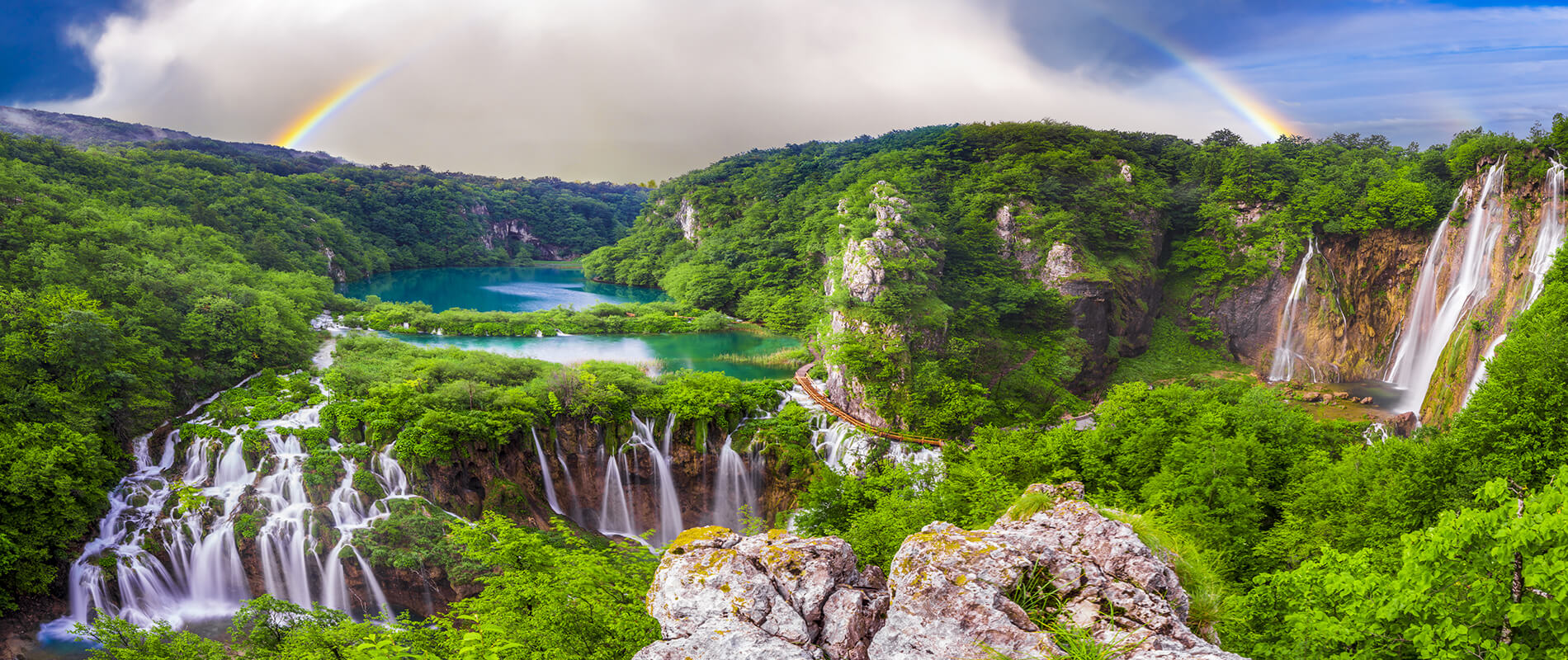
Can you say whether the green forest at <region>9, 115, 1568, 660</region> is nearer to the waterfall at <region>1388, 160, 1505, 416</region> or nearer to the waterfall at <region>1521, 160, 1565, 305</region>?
the waterfall at <region>1521, 160, 1565, 305</region>

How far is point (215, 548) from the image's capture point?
1747 cm

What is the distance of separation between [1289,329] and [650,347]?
115 feet

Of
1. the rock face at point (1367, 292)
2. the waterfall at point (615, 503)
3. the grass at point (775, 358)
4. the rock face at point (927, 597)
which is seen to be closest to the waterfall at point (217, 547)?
the waterfall at point (615, 503)

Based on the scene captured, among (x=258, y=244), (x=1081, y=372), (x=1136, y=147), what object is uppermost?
(x=1136, y=147)

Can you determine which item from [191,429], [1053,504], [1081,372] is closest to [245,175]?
[191,429]

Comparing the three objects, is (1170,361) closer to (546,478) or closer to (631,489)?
(631,489)

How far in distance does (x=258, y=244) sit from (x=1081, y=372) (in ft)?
178

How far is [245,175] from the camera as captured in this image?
58.2m

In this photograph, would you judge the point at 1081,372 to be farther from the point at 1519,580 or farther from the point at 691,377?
the point at 1519,580

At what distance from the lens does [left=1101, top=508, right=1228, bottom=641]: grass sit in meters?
5.49

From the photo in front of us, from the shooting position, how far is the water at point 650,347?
32.7m

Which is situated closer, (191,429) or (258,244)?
(191,429)

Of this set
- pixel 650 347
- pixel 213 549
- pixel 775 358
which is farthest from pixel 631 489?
pixel 650 347

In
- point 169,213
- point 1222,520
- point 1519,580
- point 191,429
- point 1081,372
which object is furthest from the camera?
point 169,213
